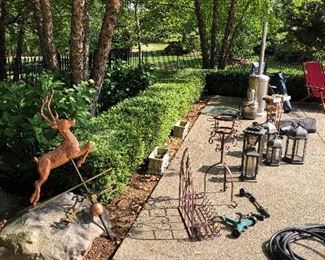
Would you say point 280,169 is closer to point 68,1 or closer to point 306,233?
point 306,233

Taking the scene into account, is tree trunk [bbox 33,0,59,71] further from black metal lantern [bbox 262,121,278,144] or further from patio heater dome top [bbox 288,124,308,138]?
patio heater dome top [bbox 288,124,308,138]

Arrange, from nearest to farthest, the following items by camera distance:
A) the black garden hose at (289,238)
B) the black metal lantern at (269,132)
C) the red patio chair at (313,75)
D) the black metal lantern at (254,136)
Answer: the black garden hose at (289,238) → the black metal lantern at (254,136) → the black metal lantern at (269,132) → the red patio chair at (313,75)

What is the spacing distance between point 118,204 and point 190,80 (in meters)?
6.03

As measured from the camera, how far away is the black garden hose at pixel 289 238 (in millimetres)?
4449

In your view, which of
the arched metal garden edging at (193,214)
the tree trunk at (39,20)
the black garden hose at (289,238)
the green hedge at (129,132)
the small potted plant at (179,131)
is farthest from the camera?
the tree trunk at (39,20)

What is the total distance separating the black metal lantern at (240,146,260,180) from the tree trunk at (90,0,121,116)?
3.05 metres

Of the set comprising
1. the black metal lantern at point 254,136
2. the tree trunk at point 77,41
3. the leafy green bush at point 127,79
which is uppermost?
the tree trunk at point 77,41

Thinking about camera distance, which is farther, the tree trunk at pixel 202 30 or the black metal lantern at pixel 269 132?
the tree trunk at pixel 202 30

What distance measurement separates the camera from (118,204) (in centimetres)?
567

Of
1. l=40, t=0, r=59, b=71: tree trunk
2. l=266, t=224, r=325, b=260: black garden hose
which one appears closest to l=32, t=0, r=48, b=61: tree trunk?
l=40, t=0, r=59, b=71: tree trunk

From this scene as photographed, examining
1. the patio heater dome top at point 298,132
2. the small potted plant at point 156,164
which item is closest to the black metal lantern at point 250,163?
the patio heater dome top at point 298,132

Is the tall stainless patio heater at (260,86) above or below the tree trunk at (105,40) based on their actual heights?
below

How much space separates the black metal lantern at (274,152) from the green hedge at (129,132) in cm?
179

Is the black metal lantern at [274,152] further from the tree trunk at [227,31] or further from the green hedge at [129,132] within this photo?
the tree trunk at [227,31]
